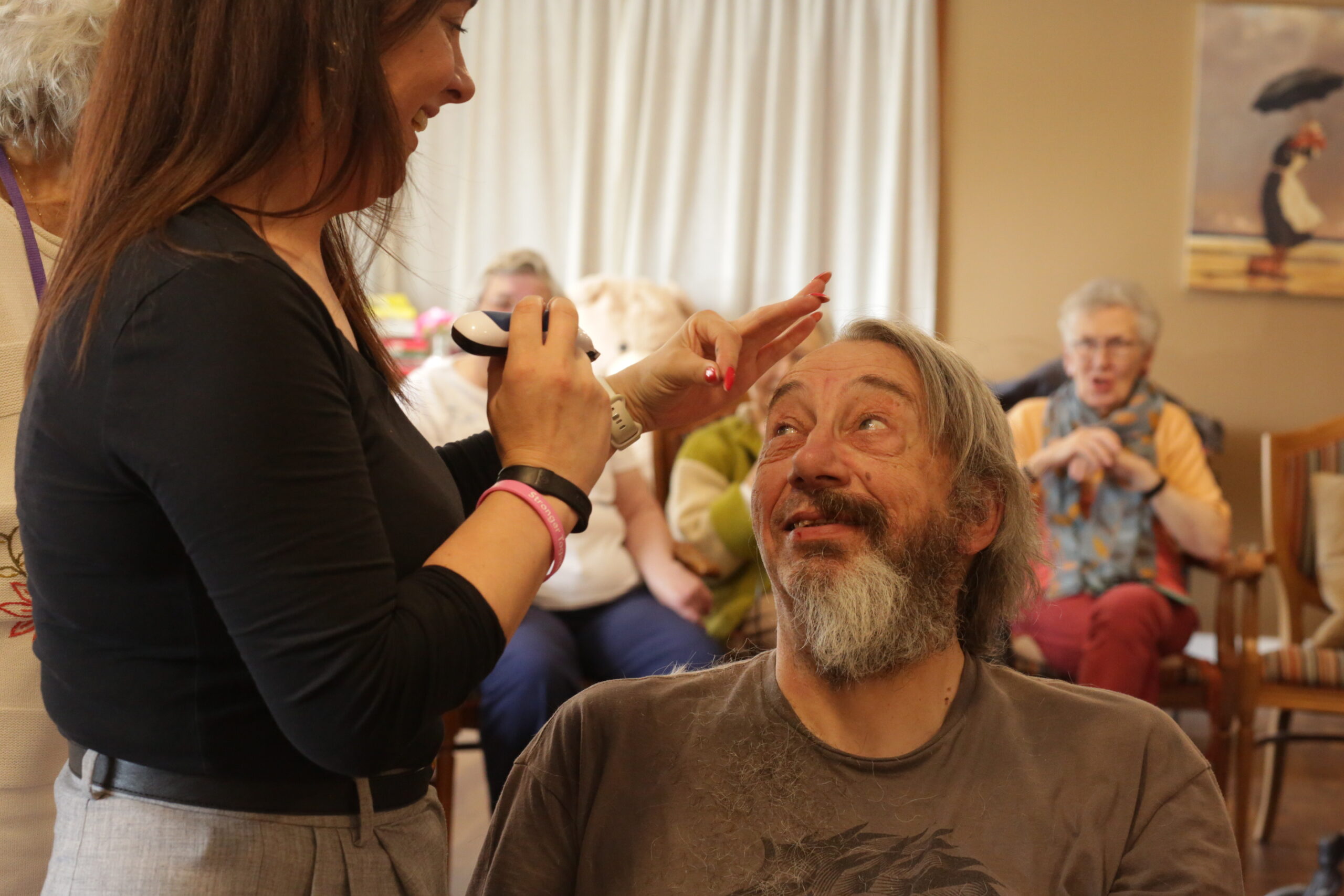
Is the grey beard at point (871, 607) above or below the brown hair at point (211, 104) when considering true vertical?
below

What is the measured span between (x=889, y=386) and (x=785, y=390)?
0.13 m

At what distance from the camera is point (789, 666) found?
4.42 ft

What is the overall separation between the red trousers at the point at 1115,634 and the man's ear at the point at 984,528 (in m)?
1.57

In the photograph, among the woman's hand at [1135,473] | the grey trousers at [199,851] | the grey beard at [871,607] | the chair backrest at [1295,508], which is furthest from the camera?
the chair backrest at [1295,508]

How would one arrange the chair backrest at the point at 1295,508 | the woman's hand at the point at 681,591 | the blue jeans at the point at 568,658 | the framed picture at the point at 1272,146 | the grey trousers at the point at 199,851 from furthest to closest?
the framed picture at the point at 1272,146
the chair backrest at the point at 1295,508
the woman's hand at the point at 681,591
the blue jeans at the point at 568,658
the grey trousers at the point at 199,851

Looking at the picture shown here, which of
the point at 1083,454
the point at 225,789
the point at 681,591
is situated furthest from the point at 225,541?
the point at 1083,454

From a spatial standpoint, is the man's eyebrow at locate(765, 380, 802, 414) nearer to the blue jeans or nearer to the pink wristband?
the pink wristband

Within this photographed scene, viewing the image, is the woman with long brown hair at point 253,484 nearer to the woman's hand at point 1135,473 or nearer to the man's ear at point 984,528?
the man's ear at point 984,528

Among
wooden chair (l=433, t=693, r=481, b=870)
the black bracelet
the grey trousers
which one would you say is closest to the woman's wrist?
the grey trousers

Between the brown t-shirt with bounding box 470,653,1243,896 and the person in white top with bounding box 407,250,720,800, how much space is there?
1280 mm

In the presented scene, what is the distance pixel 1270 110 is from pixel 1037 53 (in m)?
0.89

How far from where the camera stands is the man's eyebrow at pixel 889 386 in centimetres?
139

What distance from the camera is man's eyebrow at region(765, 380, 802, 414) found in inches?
56.1

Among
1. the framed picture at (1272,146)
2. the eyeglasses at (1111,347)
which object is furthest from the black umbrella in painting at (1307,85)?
the eyeglasses at (1111,347)
